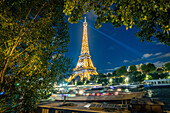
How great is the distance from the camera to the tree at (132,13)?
4105mm

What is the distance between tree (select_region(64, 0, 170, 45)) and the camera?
4.11 metres

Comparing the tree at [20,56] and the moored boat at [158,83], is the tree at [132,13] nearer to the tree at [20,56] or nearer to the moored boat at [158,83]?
the tree at [20,56]

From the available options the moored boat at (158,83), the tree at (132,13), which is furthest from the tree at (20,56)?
the moored boat at (158,83)

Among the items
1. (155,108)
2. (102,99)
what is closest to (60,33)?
(155,108)

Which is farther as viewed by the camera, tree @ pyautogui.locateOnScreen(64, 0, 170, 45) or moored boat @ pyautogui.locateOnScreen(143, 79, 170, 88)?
moored boat @ pyautogui.locateOnScreen(143, 79, 170, 88)

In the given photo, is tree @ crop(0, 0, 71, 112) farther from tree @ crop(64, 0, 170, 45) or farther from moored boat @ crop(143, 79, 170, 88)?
moored boat @ crop(143, 79, 170, 88)

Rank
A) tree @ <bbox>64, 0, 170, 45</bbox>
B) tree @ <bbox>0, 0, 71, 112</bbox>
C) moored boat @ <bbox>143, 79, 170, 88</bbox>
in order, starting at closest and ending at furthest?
tree @ <bbox>64, 0, 170, 45</bbox>, tree @ <bbox>0, 0, 71, 112</bbox>, moored boat @ <bbox>143, 79, 170, 88</bbox>

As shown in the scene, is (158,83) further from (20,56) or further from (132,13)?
(20,56)

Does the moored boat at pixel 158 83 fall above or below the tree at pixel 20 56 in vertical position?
below

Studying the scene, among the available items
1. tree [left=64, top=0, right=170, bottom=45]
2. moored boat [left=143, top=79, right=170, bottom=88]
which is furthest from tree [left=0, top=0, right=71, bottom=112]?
moored boat [left=143, top=79, right=170, bottom=88]

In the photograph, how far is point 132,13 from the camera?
466 cm

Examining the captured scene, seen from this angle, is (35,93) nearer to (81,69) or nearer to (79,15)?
(79,15)

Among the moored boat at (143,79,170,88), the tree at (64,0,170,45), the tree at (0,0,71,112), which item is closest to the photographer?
the tree at (64,0,170,45)

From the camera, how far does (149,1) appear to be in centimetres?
418
